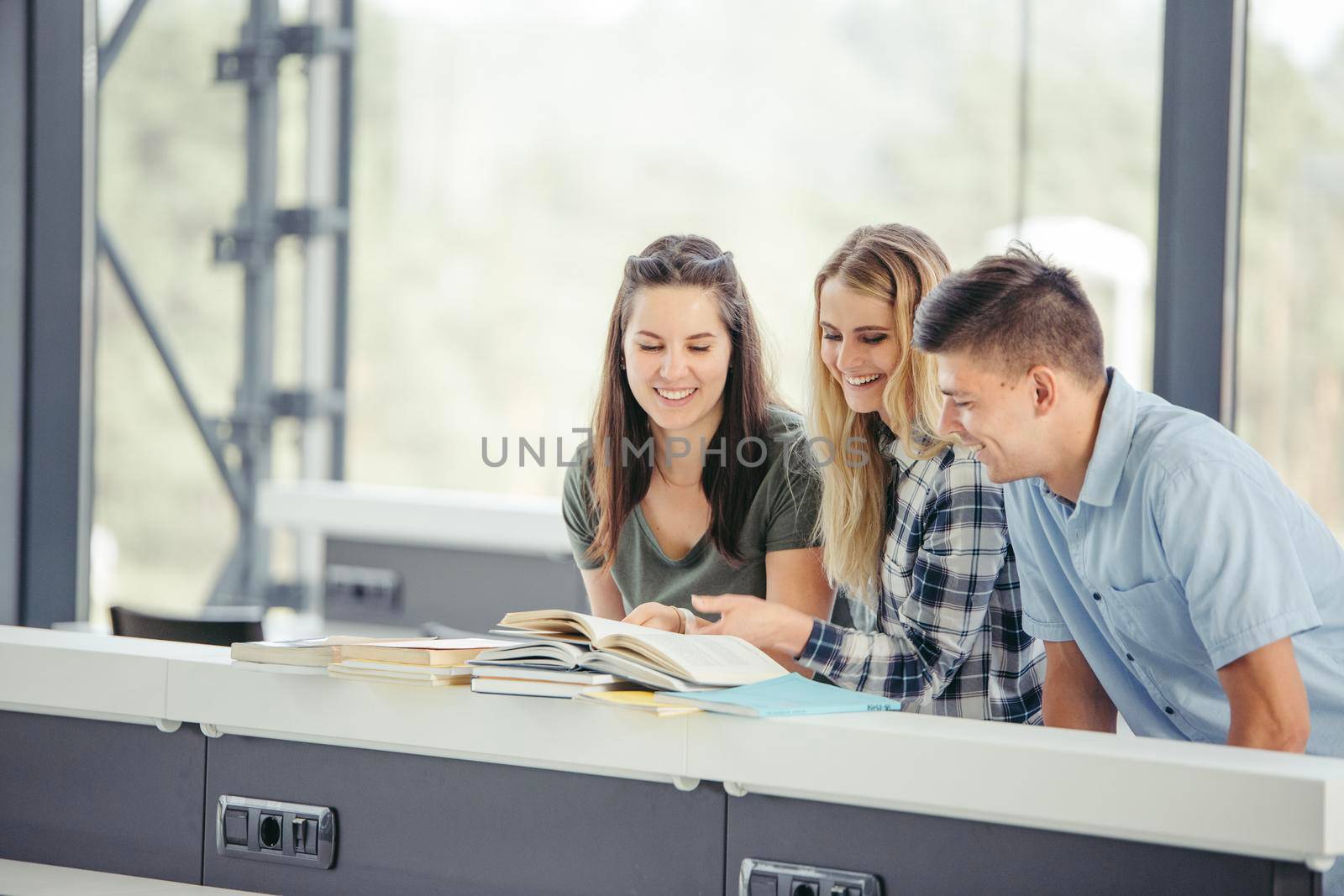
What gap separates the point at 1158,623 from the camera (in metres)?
1.62

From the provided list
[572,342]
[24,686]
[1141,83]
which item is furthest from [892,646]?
[572,342]

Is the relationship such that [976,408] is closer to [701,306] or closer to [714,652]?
[714,652]

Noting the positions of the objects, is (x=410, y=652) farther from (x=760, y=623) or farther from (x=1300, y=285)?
(x=1300, y=285)

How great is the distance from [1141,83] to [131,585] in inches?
247

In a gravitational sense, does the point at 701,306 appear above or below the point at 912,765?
above

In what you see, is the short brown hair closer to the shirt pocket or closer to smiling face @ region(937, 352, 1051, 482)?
→ smiling face @ region(937, 352, 1051, 482)

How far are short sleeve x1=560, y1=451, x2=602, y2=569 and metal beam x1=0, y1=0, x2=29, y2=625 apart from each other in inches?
82.7

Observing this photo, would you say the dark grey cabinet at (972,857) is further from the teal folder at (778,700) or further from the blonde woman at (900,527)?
the blonde woman at (900,527)

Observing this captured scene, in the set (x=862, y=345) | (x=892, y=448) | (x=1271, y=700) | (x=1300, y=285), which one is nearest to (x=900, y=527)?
(x=892, y=448)

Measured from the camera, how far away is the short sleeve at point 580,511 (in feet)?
7.55

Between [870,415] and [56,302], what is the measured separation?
2.61 metres

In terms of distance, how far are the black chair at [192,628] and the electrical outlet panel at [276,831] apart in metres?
0.58

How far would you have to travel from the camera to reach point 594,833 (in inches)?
58.9

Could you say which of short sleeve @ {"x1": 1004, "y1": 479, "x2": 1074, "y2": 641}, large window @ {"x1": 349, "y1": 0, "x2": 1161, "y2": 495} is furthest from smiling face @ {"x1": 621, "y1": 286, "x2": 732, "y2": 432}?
large window @ {"x1": 349, "y1": 0, "x2": 1161, "y2": 495}
